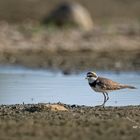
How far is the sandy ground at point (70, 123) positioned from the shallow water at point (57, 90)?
1397 millimetres

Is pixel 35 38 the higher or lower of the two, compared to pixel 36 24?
lower

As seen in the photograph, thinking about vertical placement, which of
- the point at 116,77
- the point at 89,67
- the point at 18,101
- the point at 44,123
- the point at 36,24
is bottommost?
the point at 44,123

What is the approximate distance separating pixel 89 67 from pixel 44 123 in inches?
374

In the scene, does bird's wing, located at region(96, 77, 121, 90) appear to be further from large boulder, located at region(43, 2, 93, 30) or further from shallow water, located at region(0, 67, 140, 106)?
large boulder, located at region(43, 2, 93, 30)

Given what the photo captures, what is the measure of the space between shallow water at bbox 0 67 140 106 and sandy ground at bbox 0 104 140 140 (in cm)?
140

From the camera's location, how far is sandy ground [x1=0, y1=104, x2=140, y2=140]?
1010 cm

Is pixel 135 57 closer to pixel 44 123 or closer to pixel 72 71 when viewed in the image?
pixel 72 71

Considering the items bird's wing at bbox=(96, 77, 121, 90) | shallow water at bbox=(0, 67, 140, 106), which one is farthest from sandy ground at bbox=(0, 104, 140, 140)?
shallow water at bbox=(0, 67, 140, 106)

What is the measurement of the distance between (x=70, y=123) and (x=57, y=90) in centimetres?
435

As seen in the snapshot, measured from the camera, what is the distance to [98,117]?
11.8 metres

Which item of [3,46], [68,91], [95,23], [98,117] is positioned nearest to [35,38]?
[3,46]

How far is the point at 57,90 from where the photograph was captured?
602 inches

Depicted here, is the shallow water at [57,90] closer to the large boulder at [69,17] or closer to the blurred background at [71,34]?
the blurred background at [71,34]

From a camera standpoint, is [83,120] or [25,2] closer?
[83,120]
